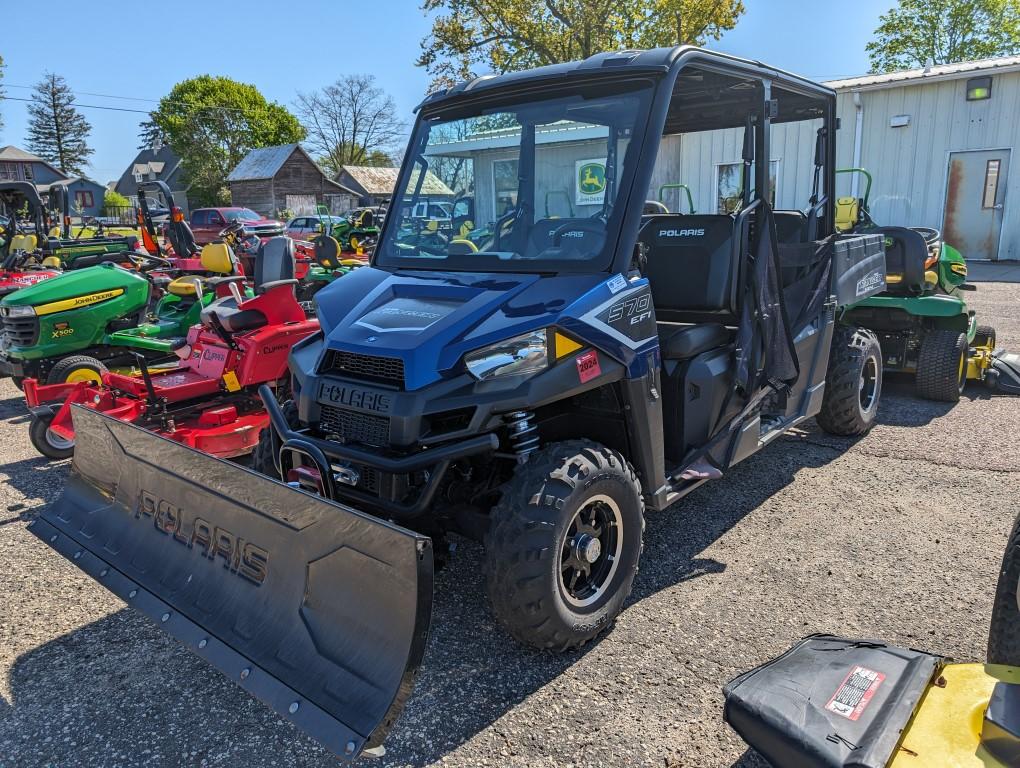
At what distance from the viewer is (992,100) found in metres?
15.8

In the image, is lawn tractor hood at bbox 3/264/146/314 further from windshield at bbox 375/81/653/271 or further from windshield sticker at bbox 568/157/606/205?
windshield sticker at bbox 568/157/606/205

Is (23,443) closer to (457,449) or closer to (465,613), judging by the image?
(465,613)

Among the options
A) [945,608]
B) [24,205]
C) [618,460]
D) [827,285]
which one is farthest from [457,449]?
[24,205]

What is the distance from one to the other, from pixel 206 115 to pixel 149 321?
56584mm

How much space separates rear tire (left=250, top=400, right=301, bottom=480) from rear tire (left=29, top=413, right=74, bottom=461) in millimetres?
2648

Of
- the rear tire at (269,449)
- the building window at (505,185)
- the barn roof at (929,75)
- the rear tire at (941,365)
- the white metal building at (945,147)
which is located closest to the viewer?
the rear tire at (269,449)

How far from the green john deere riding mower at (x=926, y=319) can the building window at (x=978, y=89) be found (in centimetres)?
1151

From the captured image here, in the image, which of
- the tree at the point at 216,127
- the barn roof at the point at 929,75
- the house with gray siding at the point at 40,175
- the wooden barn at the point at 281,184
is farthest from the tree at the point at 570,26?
the house with gray siding at the point at 40,175

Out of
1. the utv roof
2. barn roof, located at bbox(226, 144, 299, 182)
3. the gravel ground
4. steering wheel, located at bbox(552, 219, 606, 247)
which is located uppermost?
barn roof, located at bbox(226, 144, 299, 182)

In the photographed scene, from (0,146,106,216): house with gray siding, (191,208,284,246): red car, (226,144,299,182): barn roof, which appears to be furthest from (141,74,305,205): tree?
(191,208,284,246): red car

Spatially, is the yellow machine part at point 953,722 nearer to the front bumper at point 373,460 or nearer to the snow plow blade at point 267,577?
the snow plow blade at point 267,577

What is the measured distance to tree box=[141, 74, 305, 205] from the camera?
53.7m

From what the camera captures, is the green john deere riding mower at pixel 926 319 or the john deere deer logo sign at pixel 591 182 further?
the green john deere riding mower at pixel 926 319

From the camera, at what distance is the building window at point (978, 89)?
1563 centimetres
